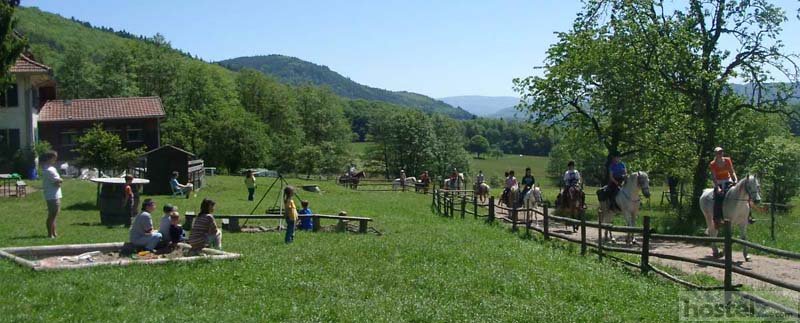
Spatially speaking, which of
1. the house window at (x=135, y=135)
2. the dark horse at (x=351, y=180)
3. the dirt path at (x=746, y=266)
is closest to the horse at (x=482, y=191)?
the dark horse at (x=351, y=180)

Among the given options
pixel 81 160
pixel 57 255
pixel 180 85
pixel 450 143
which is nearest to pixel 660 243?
pixel 57 255

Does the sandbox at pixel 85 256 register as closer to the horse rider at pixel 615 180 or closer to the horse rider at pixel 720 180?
the horse rider at pixel 720 180

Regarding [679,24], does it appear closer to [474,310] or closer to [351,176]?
[474,310]

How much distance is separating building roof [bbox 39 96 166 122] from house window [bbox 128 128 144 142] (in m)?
1.41

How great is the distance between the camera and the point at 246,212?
24.2 meters

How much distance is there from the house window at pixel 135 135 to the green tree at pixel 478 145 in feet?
321

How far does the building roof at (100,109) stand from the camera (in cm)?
5021

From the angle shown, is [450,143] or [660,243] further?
[450,143]

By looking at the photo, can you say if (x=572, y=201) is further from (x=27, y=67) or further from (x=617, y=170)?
(x=27, y=67)

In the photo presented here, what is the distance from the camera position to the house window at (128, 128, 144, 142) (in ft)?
175

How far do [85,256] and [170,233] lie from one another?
174cm

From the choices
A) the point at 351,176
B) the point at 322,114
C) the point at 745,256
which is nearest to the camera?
the point at 745,256

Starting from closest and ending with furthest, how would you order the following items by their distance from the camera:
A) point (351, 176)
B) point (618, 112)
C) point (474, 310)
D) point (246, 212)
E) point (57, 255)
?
point (474, 310), point (57, 255), point (246, 212), point (618, 112), point (351, 176)

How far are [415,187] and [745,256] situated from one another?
33.7 metres
